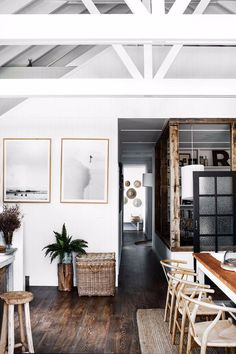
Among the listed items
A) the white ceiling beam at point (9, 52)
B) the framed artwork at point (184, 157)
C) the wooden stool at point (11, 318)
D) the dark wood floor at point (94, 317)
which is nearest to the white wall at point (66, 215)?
the dark wood floor at point (94, 317)

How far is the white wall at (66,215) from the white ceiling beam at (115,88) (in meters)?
1.74

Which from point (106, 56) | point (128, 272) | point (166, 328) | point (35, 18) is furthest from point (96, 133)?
point (35, 18)

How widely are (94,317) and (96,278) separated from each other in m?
0.97

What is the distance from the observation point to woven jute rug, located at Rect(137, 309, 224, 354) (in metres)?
3.85

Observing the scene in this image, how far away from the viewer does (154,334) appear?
4.26 m

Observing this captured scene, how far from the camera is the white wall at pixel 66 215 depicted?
6.37 m

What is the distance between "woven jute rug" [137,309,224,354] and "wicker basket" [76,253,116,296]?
820mm

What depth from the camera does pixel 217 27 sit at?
258 centimetres

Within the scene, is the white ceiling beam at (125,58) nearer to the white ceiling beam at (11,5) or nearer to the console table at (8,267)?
the white ceiling beam at (11,5)

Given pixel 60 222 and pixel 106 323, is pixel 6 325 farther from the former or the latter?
pixel 60 222

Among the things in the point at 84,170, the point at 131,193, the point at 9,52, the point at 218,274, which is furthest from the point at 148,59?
the point at 131,193

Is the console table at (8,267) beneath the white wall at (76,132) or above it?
beneath

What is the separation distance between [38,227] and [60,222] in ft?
1.18

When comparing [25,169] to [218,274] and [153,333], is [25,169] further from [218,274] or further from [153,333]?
[218,274]
